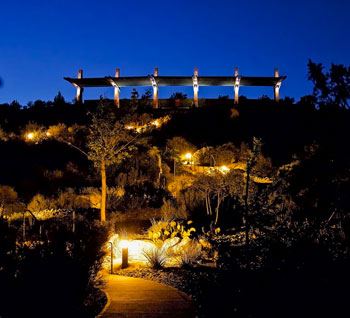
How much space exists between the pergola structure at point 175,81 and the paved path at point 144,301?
92.8 ft

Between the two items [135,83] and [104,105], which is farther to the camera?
[135,83]

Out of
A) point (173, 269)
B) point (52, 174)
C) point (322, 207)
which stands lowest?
point (173, 269)

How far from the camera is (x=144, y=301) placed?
7566 mm

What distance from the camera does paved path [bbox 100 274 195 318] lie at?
6793 mm

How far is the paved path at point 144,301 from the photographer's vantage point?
6793 millimetres

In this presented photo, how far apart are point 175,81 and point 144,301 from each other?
104 ft

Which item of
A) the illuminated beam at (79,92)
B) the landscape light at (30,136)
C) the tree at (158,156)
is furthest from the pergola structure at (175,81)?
the tree at (158,156)

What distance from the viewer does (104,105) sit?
17562 mm

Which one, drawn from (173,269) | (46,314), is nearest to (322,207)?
(173,269)

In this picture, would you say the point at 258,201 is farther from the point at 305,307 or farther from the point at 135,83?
the point at 135,83

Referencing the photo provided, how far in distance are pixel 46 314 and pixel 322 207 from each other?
20.6ft

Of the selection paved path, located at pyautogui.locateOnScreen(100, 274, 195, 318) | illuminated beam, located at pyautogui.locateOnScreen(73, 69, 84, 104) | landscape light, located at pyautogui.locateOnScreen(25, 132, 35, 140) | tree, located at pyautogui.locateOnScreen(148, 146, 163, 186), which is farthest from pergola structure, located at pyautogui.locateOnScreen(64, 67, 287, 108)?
paved path, located at pyautogui.locateOnScreen(100, 274, 195, 318)

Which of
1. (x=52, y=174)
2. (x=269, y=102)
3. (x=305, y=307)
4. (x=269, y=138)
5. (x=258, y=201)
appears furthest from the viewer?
(x=269, y=102)

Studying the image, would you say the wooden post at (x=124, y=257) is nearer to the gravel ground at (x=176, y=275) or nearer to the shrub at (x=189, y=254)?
the gravel ground at (x=176, y=275)
